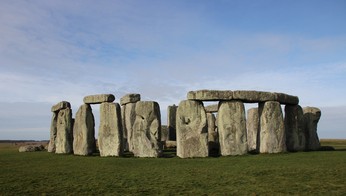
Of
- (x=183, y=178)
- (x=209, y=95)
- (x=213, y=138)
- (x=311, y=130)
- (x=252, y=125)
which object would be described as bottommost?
(x=183, y=178)

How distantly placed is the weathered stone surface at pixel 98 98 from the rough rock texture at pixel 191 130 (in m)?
3.45

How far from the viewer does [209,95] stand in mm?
14953

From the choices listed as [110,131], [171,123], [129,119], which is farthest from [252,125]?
[110,131]

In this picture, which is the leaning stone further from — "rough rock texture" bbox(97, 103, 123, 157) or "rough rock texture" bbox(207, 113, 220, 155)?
"rough rock texture" bbox(97, 103, 123, 157)

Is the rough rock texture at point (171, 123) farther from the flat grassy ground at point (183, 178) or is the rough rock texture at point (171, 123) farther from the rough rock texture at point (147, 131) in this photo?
the flat grassy ground at point (183, 178)

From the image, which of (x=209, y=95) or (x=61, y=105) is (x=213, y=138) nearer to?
(x=209, y=95)

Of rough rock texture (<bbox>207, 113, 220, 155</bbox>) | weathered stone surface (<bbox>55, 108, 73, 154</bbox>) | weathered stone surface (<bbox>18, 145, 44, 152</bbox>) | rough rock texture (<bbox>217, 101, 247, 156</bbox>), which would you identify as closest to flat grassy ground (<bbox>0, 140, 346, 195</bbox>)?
rough rock texture (<bbox>217, 101, 247, 156</bbox>)

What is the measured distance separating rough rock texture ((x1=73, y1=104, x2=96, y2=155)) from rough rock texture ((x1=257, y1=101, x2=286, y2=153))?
25.3 ft

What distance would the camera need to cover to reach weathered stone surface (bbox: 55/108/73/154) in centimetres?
1794

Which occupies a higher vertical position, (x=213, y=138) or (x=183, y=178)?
(x=213, y=138)

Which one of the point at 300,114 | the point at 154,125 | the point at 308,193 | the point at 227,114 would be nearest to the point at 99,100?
the point at 154,125

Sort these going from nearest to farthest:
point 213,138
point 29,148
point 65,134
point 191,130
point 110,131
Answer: point 191,130, point 110,131, point 65,134, point 213,138, point 29,148

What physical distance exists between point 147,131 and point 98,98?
319 cm

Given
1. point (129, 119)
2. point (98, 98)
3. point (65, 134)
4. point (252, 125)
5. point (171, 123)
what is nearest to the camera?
point (98, 98)
